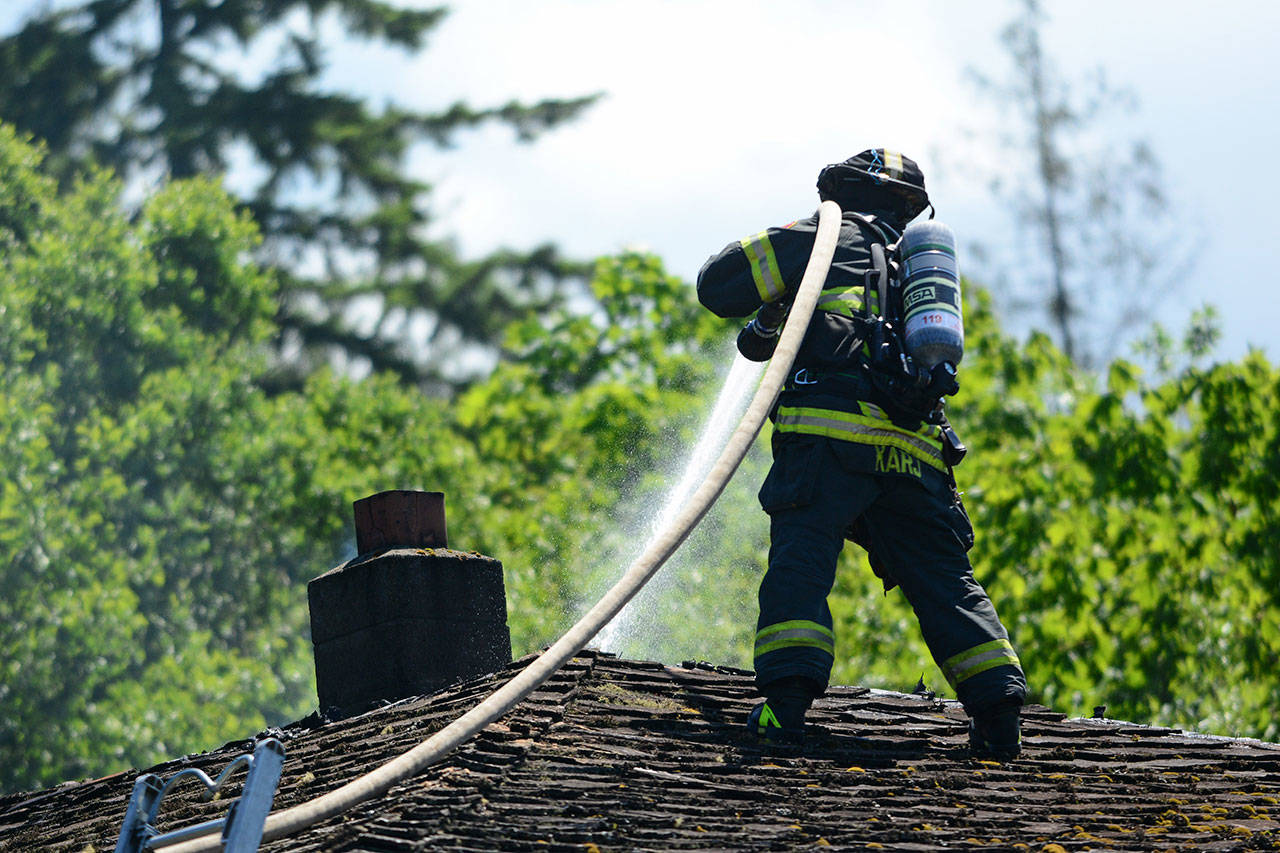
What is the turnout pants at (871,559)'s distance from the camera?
5.03 metres

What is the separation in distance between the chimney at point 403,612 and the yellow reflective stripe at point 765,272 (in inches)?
63.1

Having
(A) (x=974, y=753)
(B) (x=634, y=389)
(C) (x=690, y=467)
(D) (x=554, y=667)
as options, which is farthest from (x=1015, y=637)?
(D) (x=554, y=667)

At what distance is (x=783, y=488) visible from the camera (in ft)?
17.0

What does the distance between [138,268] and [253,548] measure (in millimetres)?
4690

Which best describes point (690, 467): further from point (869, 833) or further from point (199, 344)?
point (199, 344)

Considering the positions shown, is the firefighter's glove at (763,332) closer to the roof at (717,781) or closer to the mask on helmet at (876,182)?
the mask on helmet at (876,182)

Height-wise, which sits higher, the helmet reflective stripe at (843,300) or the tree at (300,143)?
the tree at (300,143)

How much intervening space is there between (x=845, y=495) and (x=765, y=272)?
0.83m

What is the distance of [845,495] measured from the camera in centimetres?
521

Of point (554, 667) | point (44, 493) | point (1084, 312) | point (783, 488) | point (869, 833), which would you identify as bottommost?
point (869, 833)

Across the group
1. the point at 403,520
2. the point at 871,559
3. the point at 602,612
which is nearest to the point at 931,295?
the point at 871,559

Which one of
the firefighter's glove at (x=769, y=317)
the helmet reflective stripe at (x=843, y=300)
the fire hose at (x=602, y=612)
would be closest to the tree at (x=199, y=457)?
the firefighter's glove at (x=769, y=317)

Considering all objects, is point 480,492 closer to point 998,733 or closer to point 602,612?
Answer: point 998,733

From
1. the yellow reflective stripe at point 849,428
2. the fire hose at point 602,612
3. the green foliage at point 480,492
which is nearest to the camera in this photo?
the fire hose at point 602,612
